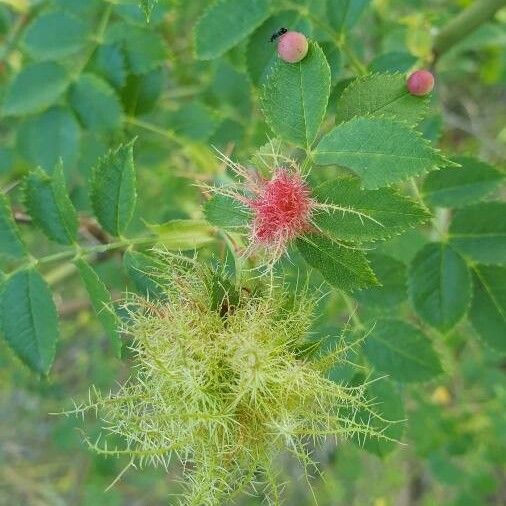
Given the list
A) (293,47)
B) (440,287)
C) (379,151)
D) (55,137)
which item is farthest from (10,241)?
(440,287)

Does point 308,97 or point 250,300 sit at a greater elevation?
point 308,97

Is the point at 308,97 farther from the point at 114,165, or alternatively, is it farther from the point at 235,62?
the point at 235,62

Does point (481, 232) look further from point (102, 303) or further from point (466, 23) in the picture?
point (102, 303)

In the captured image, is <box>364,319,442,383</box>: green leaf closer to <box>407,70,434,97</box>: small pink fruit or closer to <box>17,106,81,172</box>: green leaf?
<box>407,70,434,97</box>: small pink fruit

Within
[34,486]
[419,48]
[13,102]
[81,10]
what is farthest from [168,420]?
[34,486]

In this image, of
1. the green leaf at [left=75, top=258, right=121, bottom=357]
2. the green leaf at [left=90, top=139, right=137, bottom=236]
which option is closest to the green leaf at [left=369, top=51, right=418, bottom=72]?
the green leaf at [left=90, top=139, right=137, bottom=236]

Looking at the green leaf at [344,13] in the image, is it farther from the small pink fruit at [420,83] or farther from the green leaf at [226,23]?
the small pink fruit at [420,83]

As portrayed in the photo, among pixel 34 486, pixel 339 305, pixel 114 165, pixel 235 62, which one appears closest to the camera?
pixel 114 165
